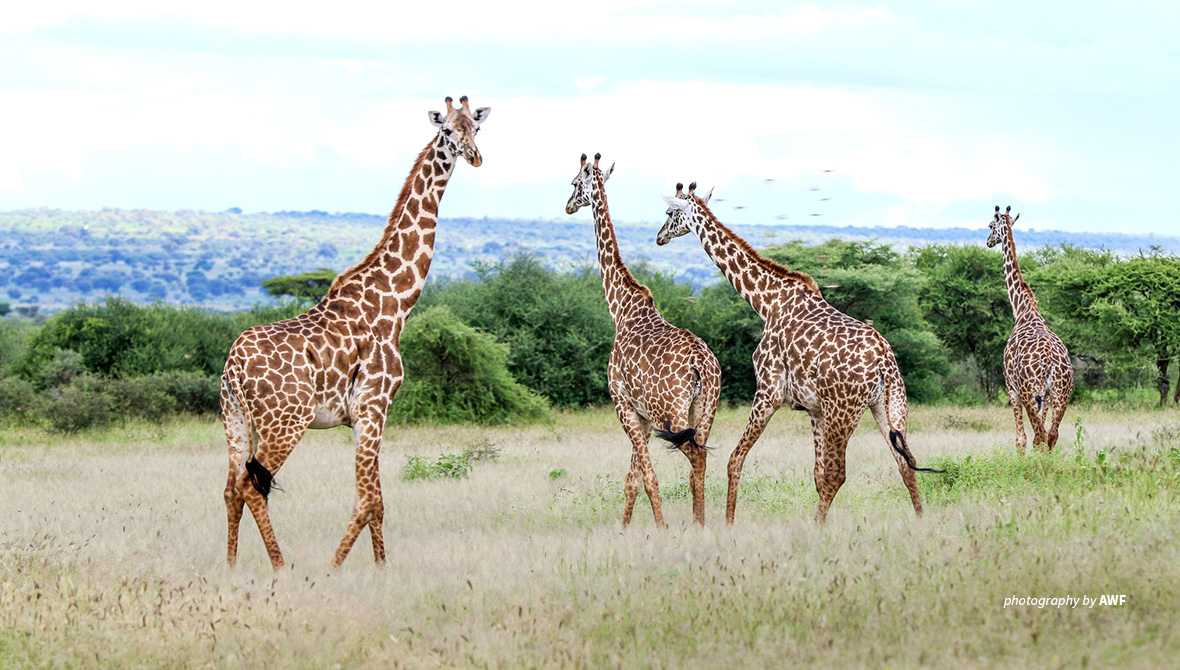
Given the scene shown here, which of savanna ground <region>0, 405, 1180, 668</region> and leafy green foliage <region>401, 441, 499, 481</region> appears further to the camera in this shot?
leafy green foliage <region>401, 441, 499, 481</region>

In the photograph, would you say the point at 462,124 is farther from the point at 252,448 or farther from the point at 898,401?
the point at 898,401

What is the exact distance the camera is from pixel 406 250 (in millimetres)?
9391

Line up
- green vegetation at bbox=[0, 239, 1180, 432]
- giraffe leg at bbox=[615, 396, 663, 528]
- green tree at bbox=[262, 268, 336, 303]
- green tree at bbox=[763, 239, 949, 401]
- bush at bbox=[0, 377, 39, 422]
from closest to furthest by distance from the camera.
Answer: giraffe leg at bbox=[615, 396, 663, 528] → green vegetation at bbox=[0, 239, 1180, 432] → bush at bbox=[0, 377, 39, 422] → green tree at bbox=[763, 239, 949, 401] → green tree at bbox=[262, 268, 336, 303]

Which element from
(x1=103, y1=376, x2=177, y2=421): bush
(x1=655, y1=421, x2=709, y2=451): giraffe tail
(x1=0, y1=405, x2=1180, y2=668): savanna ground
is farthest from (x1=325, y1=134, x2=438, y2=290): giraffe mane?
(x1=103, y1=376, x2=177, y2=421): bush

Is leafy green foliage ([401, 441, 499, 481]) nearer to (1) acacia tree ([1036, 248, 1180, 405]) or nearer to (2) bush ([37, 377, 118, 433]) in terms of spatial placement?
(2) bush ([37, 377, 118, 433])

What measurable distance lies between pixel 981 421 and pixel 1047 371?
24.5 ft

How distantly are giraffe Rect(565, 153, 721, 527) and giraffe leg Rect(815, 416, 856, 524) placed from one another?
981 mm

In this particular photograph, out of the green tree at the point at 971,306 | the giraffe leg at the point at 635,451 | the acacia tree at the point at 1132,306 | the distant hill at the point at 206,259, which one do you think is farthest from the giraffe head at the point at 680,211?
the distant hill at the point at 206,259

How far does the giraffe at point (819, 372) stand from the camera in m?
9.10

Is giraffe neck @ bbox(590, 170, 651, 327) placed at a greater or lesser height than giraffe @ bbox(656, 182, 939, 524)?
greater

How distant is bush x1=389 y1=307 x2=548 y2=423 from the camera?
22.9 metres

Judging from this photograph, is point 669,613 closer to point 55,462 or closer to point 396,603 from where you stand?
point 396,603

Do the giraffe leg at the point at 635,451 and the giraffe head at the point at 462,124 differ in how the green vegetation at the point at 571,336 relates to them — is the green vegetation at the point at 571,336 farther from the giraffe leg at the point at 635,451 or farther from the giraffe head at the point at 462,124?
the giraffe head at the point at 462,124

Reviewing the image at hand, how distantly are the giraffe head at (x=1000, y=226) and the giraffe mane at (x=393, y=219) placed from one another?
874cm
